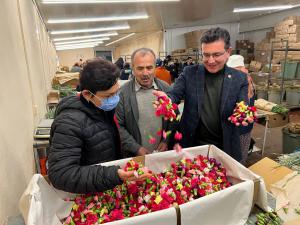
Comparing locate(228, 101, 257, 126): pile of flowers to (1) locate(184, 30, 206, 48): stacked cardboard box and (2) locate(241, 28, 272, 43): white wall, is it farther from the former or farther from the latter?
(2) locate(241, 28, 272, 43): white wall

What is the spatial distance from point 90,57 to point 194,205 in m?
4.02

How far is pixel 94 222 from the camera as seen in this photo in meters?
1.09

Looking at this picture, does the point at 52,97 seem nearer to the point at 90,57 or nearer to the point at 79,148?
the point at 90,57

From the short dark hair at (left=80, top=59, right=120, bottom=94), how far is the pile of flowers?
2.72 feet

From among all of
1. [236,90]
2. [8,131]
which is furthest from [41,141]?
[236,90]

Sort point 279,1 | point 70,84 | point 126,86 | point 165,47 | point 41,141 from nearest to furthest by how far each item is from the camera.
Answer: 1. point 126,86
2. point 41,141
3. point 70,84
4. point 279,1
5. point 165,47

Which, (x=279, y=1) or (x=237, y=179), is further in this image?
(x=279, y=1)

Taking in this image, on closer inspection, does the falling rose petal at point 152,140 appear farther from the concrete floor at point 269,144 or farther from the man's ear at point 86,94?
the concrete floor at point 269,144

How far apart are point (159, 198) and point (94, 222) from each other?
31 cm

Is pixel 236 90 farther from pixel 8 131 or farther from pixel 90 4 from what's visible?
pixel 90 4

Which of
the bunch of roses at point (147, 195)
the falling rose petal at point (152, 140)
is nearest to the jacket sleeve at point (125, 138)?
the falling rose petal at point (152, 140)

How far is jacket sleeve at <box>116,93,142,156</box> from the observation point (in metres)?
1.85

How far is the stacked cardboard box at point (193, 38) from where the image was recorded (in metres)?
10.3

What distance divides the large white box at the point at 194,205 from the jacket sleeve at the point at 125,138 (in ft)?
1.75
